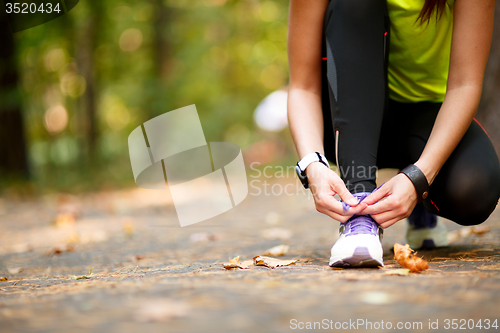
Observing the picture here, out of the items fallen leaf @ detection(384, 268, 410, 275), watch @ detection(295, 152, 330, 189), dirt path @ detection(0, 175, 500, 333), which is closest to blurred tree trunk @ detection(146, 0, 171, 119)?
dirt path @ detection(0, 175, 500, 333)

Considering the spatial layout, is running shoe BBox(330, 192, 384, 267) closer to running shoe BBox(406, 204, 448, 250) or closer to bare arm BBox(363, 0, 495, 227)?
bare arm BBox(363, 0, 495, 227)

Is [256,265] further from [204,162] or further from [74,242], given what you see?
[204,162]

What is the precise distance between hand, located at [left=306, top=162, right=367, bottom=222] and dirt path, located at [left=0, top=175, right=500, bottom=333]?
6.4 inches

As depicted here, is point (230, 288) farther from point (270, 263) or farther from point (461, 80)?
point (461, 80)

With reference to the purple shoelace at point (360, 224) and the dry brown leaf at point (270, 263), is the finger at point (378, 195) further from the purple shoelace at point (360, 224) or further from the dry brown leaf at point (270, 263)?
the dry brown leaf at point (270, 263)

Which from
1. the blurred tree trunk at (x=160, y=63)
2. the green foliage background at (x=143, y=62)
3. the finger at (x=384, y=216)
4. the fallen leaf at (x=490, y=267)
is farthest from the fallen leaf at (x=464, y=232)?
the blurred tree trunk at (x=160, y=63)

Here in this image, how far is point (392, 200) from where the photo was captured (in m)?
1.10

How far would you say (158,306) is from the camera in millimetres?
768

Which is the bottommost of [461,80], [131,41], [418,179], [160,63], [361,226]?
[361,226]

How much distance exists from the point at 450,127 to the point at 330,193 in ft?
1.37

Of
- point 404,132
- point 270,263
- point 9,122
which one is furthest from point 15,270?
point 9,122

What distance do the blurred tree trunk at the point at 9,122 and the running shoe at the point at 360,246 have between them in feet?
18.3

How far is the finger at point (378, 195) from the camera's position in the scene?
1103mm

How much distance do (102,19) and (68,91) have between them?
5451mm
